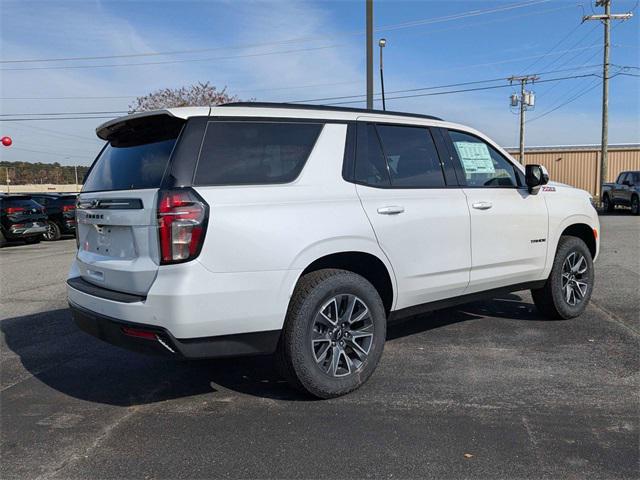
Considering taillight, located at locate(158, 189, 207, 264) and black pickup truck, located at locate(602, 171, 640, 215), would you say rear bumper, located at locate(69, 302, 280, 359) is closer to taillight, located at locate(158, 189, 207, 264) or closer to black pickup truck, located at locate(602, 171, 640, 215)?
taillight, located at locate(158, 189, 207, 264)

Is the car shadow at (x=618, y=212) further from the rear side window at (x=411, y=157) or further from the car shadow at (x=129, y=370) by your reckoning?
the rear side window at (x=411, y=157)

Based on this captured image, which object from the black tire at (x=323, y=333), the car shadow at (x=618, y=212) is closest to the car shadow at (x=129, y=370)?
the black tire at (x=323, y=333)

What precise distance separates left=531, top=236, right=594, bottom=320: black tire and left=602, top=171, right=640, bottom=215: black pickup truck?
17.4 meters

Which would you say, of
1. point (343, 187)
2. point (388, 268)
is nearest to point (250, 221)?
point (343, 187)

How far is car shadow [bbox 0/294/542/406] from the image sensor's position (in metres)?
4.03

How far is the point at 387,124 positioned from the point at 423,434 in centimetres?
235

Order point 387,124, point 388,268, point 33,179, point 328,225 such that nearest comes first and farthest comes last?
point 328,225 → point 388,268 → point 387,124 → point 33,179

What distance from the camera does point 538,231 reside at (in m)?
5.18

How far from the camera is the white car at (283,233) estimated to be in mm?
3209

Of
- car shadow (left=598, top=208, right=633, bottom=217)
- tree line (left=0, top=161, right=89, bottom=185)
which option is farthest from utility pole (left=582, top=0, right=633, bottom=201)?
tree line (left=0, top=161, right=89, bottom=185)

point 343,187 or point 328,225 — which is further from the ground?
point 343,187

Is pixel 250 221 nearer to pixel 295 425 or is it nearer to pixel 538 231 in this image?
pixel 295 425

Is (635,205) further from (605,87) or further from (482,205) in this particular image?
(482,205)

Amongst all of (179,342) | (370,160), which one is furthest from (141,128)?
(370,160)
